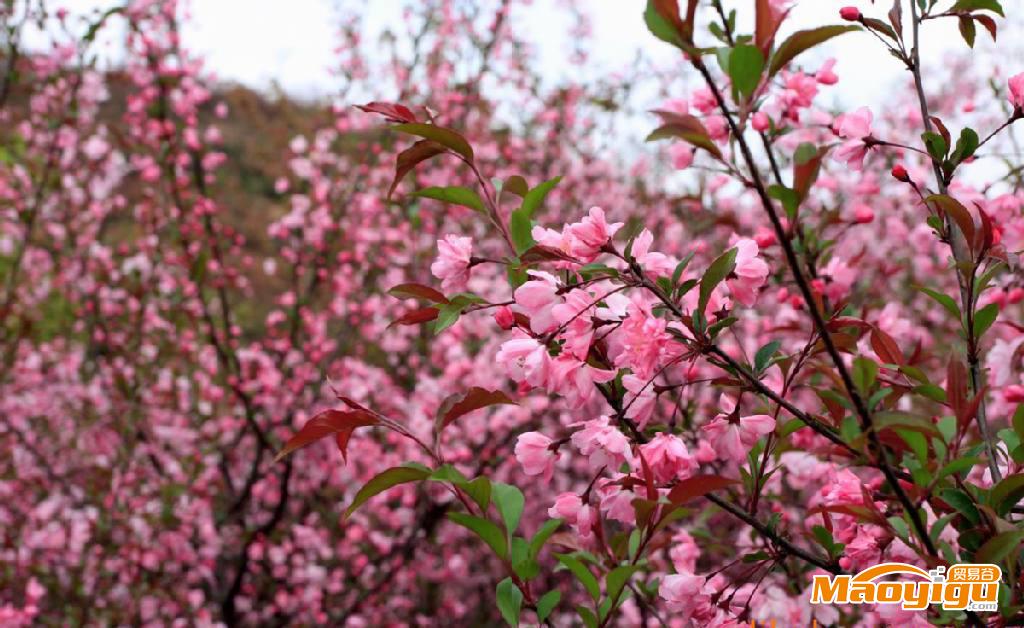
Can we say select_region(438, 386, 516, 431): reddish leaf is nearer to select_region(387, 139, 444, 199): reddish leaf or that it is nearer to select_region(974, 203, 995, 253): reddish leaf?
select_region(387, 139, 444, 199): reddish leaf

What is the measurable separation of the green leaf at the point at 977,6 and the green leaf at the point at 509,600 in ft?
3.18

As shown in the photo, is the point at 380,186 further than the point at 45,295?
No

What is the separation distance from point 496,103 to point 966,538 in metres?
5.07

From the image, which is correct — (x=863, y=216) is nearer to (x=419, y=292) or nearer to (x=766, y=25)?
(x=766, y=25)

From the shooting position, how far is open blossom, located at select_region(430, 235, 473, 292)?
1002mm

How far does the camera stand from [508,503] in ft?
3.18

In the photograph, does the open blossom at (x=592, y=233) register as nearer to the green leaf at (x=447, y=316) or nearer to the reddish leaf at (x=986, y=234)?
the green leaf at (x=447, y=316)

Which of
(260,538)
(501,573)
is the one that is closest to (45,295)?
(260,538)

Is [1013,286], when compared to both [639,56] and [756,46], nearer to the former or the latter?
[756,46]

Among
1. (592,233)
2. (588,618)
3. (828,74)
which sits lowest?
(588,618)

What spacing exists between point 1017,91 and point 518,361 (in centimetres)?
85

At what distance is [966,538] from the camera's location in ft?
2.77

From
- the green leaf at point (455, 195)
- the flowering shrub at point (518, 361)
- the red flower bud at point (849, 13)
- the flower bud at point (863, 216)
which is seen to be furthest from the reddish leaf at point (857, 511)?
the flower bud at point (863, 216)

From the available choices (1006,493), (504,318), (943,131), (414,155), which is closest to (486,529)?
(504,318)
